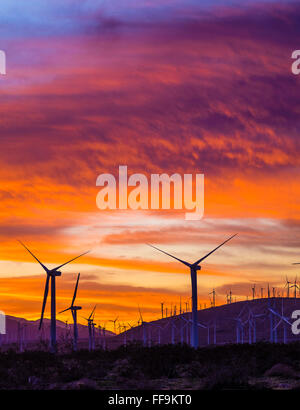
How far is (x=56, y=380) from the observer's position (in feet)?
162

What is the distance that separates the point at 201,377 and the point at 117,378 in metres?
5.35

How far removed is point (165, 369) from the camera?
2008 inches

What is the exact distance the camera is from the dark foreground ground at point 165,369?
142ft

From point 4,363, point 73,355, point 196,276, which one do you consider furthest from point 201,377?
point 196,276

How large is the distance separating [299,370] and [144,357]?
39.7ft

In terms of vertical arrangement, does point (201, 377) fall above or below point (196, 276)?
below

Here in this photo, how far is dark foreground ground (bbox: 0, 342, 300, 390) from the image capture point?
4334 centimetres

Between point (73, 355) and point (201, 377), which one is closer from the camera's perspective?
point (201, 377)

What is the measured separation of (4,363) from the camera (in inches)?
2297
